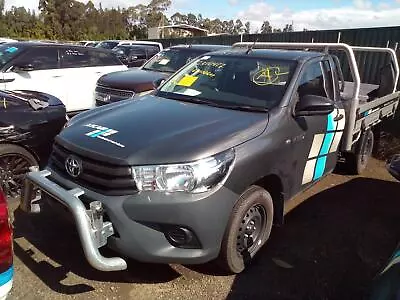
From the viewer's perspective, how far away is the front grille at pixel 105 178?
2.74 meters

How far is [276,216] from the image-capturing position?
3648 mm

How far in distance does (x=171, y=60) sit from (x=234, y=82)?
473 centimetres

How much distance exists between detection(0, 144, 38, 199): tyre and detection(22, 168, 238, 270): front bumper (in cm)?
155

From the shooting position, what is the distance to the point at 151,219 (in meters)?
2.70

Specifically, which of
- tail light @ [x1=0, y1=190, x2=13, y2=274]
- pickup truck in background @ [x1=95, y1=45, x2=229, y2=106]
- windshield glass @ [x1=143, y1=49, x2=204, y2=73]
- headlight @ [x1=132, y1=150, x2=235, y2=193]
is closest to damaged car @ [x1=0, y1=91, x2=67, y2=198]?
pickup truck in background @ [x1=95, y1=45, x2=229, y2=106]

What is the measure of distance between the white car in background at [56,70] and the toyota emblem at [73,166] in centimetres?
473

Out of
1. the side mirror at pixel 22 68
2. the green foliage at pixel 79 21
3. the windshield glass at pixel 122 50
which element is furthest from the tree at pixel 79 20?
the side mirror at pixel 22 68

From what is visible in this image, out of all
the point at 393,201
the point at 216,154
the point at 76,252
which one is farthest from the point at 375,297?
the point at 393,201

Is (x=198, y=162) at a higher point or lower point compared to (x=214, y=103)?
lower

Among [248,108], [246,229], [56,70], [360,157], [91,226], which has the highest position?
[248,108]

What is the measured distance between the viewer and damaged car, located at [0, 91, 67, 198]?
13.5 ft

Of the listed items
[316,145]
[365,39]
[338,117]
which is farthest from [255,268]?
[365,39]

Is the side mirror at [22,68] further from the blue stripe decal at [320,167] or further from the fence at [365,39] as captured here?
the fence at [365,39]

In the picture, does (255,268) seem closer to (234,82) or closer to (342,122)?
(234,82)
